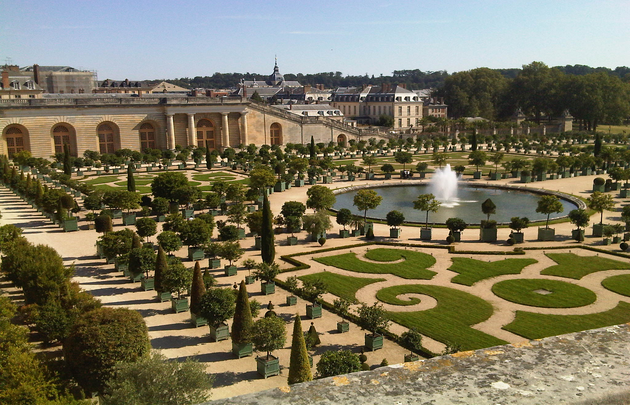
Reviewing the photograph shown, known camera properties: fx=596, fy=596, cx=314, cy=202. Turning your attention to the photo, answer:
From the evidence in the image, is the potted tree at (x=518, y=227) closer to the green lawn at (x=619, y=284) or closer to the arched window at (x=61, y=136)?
the green lawn at (x=619, y=284)

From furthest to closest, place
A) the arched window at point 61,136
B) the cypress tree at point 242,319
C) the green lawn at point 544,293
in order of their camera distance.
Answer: the arched window at point 61,136, the green lawn at point 544,293, the cypress tree at point 242,319

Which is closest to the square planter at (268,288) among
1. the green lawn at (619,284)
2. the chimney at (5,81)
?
the green lawn at (619,284)

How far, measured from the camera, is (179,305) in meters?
23.9

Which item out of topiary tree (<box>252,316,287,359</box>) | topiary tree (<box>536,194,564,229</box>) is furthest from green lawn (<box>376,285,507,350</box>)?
topiary tree (<box>536,194,564,229</box>)

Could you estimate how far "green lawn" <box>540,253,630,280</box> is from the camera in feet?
94.1

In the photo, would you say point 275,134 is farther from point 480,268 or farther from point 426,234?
point 480,268

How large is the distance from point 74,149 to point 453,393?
79.0m

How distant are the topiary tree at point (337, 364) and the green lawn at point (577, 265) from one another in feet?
50.6

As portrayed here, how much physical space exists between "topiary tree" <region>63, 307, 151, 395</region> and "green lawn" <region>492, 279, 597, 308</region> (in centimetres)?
1565

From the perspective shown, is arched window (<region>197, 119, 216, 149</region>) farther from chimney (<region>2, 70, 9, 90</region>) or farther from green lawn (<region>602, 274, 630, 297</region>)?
green lawn (<region>602, 274, 630, 297</region>)

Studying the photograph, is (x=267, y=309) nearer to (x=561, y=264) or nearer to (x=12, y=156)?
(x=561, y=264)

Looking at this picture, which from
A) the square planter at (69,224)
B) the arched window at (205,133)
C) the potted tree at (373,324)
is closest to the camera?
the potted tree at (373,324)

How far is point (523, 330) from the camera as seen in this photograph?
71.3ft

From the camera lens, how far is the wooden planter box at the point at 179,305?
23.9 m
